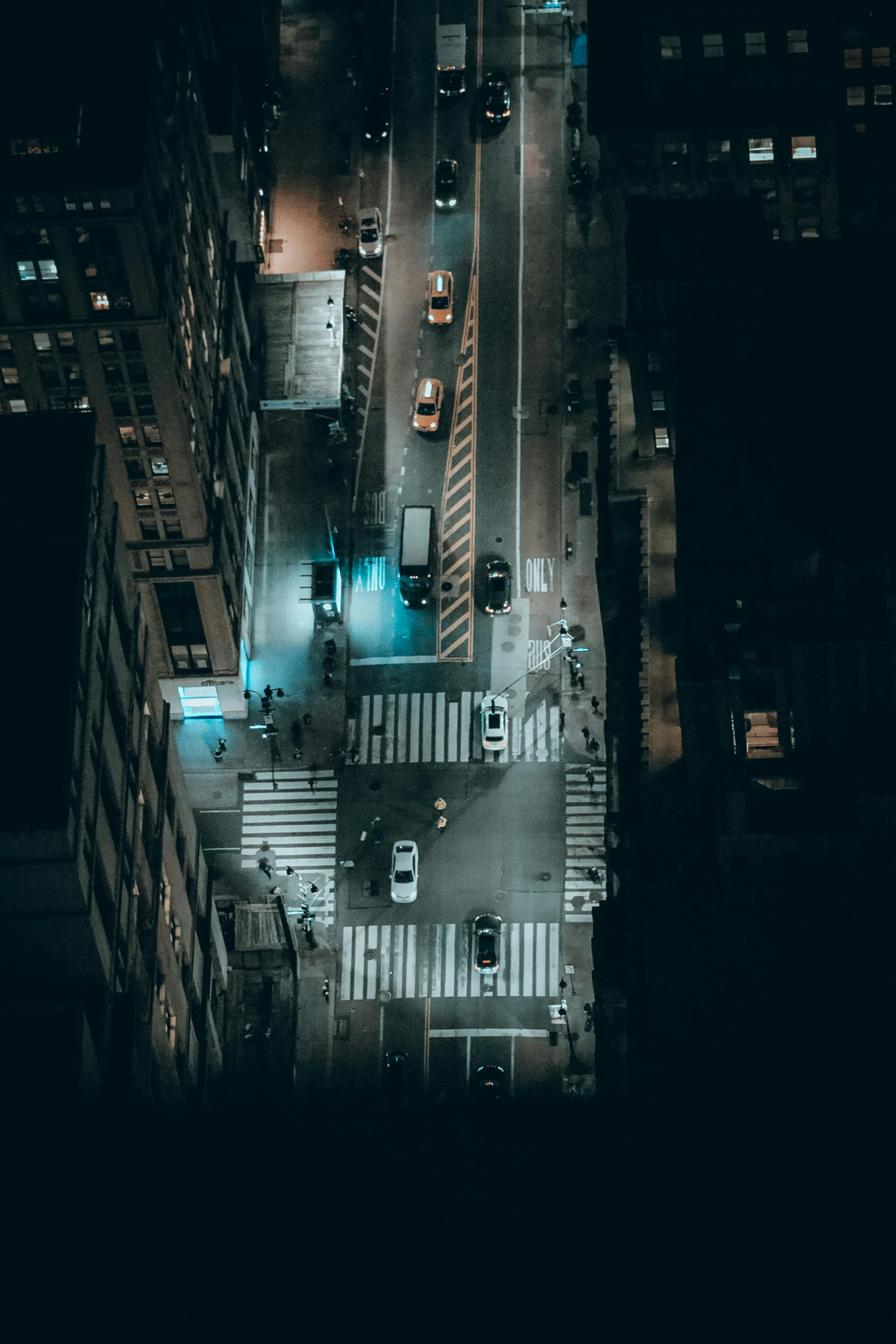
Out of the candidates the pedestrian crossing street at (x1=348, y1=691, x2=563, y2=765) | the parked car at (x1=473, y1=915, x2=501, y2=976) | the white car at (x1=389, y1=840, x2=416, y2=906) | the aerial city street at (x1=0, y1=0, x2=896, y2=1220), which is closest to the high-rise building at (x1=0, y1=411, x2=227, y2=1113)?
the aerial city street at (x1=0, y1=0, x2=896, y2=1220)

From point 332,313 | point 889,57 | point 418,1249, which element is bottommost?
point 418,1249

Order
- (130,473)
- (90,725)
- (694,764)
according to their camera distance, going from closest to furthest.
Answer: (90,725) < (694,764) < (130,473)

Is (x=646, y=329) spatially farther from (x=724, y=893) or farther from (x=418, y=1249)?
(x=418, y=1249)

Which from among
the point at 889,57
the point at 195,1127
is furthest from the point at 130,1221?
the point at 889,57

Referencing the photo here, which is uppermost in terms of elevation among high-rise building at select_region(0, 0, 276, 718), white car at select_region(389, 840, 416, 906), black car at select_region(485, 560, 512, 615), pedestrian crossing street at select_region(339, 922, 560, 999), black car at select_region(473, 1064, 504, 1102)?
high-rise building at select_region(0, 0, 276, 718)

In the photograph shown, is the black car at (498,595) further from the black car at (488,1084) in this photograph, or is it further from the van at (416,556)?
the black car at (488,1084)

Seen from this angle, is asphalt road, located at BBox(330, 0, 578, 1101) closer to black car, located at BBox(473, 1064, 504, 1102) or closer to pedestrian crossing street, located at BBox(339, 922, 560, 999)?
pedestrian crossing street, located at BBox(339, 922, 560, 999)

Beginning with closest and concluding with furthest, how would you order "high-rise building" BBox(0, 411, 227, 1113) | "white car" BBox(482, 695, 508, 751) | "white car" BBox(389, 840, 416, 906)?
1. "high-rise building" BBox(0, 411, 227, 1113)
2. "white car" BBox(389, 840, 416, 906)
3. "white car" BBox(482, 695, 508, 751)

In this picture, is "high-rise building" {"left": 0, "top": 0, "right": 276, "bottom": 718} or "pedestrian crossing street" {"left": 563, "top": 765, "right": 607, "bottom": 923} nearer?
"high-rise building" {"left": 0, "top": 0, "right": 276, "bottom": 718}
